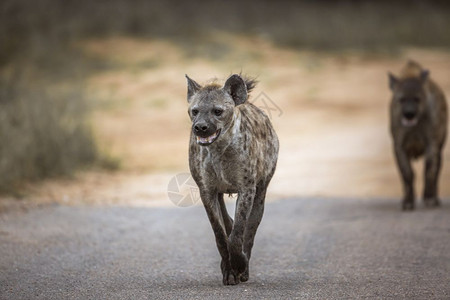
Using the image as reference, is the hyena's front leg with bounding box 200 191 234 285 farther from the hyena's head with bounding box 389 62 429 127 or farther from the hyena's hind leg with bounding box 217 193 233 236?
the hyena's head with bounding box 389 62 429 127

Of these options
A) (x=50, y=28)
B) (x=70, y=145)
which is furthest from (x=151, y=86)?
(x=70, y=145)

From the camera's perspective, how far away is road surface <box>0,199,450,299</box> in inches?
208

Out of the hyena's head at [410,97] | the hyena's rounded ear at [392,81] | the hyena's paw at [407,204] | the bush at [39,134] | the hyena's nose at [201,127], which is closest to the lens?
the hyena's nose at [201,127]

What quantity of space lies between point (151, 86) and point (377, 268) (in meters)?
14.6

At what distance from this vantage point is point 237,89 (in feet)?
18.1

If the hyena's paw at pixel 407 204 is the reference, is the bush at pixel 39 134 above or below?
above

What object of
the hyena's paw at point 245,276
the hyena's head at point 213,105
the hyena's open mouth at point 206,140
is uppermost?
the hyena's head at point 213,105

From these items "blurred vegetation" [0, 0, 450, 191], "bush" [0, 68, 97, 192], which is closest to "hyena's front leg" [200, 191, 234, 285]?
"bush" [0, 68, 97, 192]

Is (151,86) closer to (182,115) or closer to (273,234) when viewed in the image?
(182,115)

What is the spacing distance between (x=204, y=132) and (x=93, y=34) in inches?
815

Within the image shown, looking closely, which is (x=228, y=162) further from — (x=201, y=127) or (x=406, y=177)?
(x=406, y=177)

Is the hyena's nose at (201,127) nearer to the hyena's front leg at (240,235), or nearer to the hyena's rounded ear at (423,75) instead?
the hyena's front leg at (240,235)

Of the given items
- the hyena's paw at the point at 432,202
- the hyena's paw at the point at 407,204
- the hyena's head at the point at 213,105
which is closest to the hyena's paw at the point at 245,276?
the hyena's head at the point at 213,105

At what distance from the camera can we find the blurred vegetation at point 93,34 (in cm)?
1178
